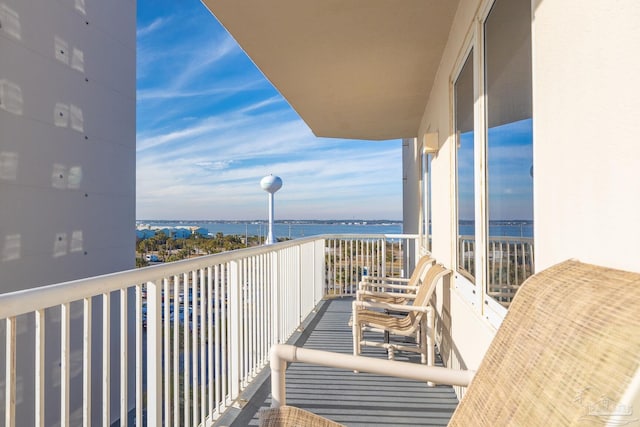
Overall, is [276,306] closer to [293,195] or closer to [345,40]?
[345,40]

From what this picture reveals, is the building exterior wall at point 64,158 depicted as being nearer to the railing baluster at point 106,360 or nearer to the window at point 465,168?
the railing baluster at point 106,360

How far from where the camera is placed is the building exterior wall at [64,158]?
4.83 m

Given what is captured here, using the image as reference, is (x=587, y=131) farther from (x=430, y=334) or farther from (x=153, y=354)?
(x=430, y=334)

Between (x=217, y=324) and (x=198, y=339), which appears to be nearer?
(x=217, y=324)

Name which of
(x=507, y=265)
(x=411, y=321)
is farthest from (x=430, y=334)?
(x=507, y=265)

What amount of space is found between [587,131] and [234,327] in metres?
2.38

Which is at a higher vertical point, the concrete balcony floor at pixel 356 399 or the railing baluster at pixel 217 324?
the railing baluster at pixel 217 324

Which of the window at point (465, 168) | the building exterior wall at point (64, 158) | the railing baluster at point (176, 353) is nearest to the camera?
the railing baluster at point (176, 353)

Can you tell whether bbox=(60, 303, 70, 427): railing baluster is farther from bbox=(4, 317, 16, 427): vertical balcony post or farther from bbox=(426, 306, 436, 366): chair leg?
bbox=(426, 306, 436, 366): chair leg

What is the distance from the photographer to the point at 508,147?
1754 mm

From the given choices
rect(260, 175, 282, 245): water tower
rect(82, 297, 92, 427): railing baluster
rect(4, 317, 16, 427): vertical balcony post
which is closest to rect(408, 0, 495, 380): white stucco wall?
rect(82, 297, 92, 427): railing baluster

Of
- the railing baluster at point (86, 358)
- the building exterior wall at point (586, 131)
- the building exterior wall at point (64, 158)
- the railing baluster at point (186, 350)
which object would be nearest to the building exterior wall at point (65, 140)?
the building exterior wall at point (64, 158)

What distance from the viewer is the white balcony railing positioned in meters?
1.32

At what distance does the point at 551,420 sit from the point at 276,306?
3072 millimetres
